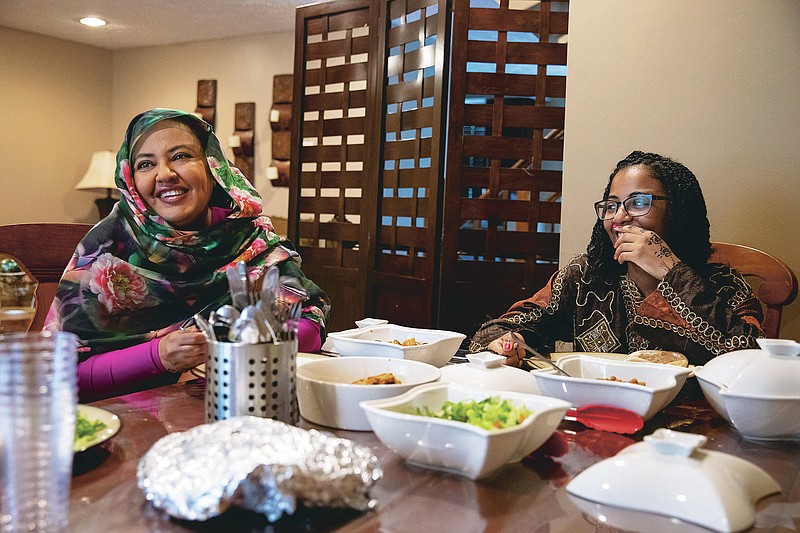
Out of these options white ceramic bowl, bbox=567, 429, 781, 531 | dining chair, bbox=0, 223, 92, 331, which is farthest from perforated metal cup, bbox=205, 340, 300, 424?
dining chair, bbox=0, 223, 92, 331

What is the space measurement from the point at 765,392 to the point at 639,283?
3.24 ft

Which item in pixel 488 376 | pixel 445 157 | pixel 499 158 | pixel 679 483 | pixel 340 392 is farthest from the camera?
pixel 445 157

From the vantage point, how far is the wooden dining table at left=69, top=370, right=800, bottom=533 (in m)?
0.75

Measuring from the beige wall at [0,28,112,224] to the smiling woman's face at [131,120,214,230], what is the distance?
601 centimetres

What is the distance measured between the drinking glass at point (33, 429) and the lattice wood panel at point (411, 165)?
9.24ft

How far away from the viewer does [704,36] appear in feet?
7.98

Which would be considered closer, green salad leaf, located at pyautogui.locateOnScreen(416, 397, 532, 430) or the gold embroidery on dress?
green salad leaf, located at pyautogui.locateOnScreen(416, 397, 532, 430)

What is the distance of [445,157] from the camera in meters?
3.45

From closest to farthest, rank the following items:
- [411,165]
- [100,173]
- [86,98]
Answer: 1. [411,165]
2. [100,173]
3. [86,98]

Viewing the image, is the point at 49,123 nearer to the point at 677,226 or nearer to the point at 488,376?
the point at 677,226

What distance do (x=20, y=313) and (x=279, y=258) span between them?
62 centimetres

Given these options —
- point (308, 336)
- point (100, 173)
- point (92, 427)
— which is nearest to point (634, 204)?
point (308, 336)

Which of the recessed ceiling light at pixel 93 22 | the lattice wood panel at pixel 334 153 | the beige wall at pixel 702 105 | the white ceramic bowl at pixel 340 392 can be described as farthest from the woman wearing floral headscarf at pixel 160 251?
the recessed ceiling light at pixel 93 22

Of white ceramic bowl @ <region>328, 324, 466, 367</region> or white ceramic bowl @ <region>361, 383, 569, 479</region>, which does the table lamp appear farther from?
white ceramic bowl @ <region>361, 383, 569, 479</region>
